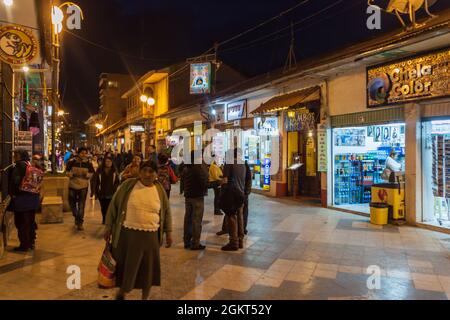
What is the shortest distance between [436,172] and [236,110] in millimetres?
9836

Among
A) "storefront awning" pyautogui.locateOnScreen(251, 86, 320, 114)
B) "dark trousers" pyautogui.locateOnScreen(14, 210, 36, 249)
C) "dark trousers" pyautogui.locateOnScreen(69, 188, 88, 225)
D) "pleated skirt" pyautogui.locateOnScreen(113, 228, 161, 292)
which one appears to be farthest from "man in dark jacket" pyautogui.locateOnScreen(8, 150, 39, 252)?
"storefront awning" pyautogui.locateOnScreen(251, 86, 320, 114)

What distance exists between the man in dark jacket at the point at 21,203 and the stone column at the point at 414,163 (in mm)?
8106

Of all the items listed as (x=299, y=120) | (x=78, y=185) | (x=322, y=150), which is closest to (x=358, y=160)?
(x=322, y=150)

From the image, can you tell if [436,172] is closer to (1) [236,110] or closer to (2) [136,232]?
(2) [136,232]

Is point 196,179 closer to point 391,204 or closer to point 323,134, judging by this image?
point 391,204

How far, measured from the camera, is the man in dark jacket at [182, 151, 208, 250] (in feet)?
24.1

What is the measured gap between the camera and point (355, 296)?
16.8ft

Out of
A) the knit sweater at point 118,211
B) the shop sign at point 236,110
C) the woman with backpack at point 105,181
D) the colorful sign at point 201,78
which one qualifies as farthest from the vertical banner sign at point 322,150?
the colorful sign at point 201,78

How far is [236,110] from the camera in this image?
58.1 feet

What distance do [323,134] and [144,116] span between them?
2242cm

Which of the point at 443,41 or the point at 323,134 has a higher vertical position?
the point at 443,41

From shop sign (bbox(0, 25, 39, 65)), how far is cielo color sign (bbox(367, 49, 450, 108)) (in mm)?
7879

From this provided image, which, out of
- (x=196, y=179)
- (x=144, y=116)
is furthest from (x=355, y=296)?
(x=144, y=116)

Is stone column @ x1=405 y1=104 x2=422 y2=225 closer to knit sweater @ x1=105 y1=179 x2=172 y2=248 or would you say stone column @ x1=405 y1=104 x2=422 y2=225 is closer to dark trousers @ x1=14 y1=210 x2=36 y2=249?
knit sweater @ x1=105 y1=179 x2=172 y2=248
